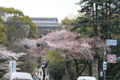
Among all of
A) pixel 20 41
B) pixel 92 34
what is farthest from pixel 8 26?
pixel 92 34

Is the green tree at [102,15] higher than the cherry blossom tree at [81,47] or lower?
higher

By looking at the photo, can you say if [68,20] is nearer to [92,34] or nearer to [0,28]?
[92,34]

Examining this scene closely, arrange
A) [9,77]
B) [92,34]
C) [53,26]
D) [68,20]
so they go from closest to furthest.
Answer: [9,77]
[92,34]
[68,20]
[53,26]

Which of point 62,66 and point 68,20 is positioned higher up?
point 68,20

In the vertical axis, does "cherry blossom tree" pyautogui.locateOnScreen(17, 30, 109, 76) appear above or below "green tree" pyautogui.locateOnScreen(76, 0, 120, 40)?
below

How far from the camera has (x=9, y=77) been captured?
24469mm

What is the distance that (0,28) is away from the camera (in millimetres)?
44312

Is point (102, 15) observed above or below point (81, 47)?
above

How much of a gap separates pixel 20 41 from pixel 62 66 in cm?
818

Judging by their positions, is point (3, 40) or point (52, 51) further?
point (52, 51)

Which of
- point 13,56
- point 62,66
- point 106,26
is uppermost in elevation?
point 106,26

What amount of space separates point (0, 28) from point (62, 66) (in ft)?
45.2

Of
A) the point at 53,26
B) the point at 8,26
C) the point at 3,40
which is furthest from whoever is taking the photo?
the point at 53,26

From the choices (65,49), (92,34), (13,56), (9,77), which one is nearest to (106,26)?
(92,34)
